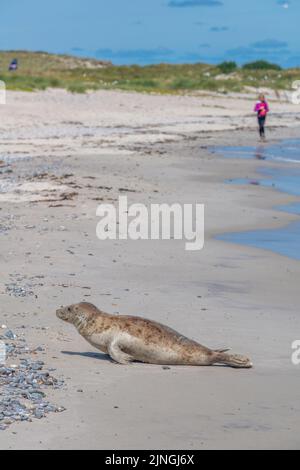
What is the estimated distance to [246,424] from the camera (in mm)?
6965

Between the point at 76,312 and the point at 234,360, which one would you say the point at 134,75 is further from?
the point at 234,360

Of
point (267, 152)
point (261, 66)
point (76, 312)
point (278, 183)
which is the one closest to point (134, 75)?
point (261, 66)

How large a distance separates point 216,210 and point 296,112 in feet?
133

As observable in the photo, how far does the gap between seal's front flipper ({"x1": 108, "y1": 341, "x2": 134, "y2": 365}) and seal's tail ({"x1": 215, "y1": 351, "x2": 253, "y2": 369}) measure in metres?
0.69

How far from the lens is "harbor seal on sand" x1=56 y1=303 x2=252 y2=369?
842 cm

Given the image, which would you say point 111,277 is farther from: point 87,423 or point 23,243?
point 87,423

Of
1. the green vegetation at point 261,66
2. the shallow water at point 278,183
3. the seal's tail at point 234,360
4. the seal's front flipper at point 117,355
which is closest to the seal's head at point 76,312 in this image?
the seal's front flipper at point 117,355

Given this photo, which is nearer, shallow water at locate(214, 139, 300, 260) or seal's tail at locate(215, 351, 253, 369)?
seal's tail at locate(215, 351, 253, 369)

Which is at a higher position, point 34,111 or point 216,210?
point 34,111

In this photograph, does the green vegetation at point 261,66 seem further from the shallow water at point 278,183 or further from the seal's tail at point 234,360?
the seal's tail at point 234,360

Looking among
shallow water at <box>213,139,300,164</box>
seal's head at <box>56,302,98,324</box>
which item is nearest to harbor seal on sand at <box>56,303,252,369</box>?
seal's head at <box>56,302,98,324</box>

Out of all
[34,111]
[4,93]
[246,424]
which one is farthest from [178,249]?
[4,93]

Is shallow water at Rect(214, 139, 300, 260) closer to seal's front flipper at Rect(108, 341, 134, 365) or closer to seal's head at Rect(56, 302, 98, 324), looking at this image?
seal's head at Rect(56, 302, 98, 324)
